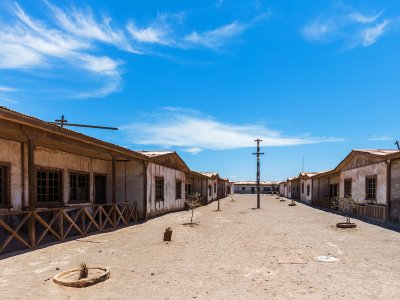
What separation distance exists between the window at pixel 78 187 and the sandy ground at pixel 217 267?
356 centimetres

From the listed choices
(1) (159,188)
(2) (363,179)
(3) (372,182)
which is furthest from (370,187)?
(1) (159,188)

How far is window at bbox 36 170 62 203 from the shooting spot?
11898 millimetres

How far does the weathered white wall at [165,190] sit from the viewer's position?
16797 mm

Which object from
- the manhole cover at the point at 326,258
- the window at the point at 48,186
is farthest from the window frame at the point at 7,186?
the manhole cover at the point at 326,258

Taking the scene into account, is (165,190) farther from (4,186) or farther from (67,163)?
(4,186)

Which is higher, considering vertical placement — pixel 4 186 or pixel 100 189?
pixel 4 186

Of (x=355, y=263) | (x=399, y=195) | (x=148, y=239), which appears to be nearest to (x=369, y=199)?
(x=399, y=195)

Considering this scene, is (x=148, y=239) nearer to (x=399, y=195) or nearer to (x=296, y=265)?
(x=296, y=265)

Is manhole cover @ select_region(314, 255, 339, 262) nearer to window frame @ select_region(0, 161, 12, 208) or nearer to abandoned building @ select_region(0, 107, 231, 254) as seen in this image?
abandoned building @ select_region(0, 107, 231, 254)

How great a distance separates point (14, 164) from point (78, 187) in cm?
409

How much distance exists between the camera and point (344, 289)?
5.48 meters

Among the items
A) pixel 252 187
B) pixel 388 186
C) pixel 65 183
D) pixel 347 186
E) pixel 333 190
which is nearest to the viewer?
pixel 65 183

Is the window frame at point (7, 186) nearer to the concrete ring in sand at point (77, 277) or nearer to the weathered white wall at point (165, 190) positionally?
the concrete ring in sand at point (77, 277)

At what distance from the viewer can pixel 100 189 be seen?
53.1 ft
